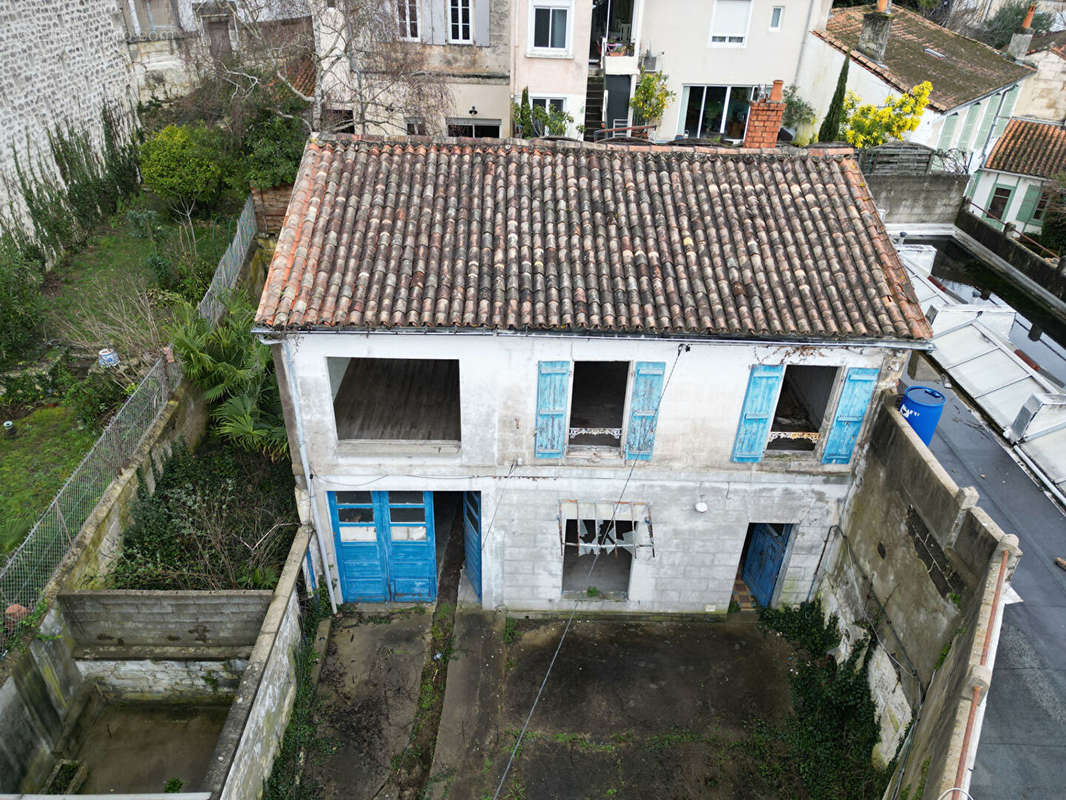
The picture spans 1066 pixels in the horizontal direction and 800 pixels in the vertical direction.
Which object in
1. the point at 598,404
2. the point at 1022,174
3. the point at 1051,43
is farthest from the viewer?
the point at 1051,43

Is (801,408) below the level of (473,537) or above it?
above

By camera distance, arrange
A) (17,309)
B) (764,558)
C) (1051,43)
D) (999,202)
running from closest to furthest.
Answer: (764,558) → (17,309) → (999,202) → (1051,43)

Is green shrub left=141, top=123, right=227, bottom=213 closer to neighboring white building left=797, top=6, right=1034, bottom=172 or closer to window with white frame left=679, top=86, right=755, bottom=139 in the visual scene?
window with white frame left=679, top=86, right=755, bottom=139

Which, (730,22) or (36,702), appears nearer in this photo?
(36,702)

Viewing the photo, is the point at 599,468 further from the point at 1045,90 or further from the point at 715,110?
the point at 1045,90

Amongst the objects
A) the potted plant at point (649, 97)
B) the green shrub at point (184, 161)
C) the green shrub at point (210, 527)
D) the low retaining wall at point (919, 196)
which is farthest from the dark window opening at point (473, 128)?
the green shrub at point (210, 527)

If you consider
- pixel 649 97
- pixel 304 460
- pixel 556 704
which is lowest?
pixel 556 704

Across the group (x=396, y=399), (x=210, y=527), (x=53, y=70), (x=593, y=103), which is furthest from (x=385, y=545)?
(x=53, y=70)
